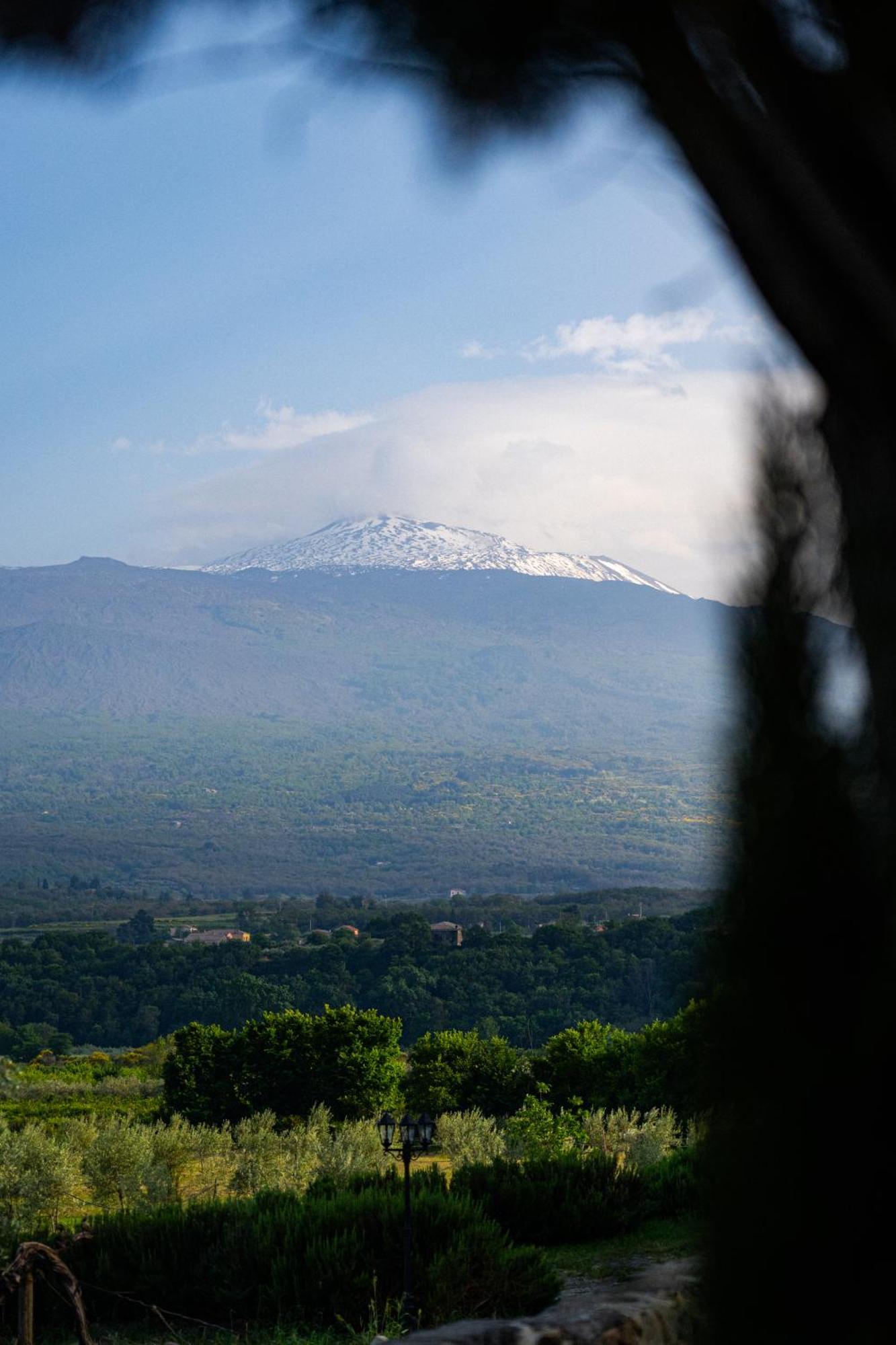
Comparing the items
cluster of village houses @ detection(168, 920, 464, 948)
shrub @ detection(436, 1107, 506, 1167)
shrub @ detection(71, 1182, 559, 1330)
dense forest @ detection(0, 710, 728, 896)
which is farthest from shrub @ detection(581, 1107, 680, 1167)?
dense forest @ detection(0, 710, 728, 896)

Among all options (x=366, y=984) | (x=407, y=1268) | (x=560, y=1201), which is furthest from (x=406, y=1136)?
(x=366, y=984)

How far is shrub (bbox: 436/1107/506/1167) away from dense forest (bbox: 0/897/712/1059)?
88.5 feet

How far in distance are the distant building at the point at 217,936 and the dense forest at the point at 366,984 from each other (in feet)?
26.5

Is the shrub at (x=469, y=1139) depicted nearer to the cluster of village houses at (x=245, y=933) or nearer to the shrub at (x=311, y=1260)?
the shrub at (x=311, y=1260)

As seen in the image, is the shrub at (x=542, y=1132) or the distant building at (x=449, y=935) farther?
the distant building at (x=449, y=935)

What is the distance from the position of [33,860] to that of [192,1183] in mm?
123573

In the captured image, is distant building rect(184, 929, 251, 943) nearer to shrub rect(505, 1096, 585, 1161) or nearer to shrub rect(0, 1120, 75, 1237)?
shrub rect(505, 1096, 585, 1161)

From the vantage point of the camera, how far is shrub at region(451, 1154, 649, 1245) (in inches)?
476

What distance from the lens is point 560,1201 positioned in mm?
12195

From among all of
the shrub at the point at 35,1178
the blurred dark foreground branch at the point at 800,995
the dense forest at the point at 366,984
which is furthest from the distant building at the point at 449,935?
the blurred dark foreground branch at the point at 800,995

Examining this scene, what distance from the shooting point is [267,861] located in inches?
5344

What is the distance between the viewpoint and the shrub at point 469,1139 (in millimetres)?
17797

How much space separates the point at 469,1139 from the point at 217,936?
56855 mm

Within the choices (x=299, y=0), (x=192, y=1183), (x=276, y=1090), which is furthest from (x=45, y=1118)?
(x=299, y=0)
